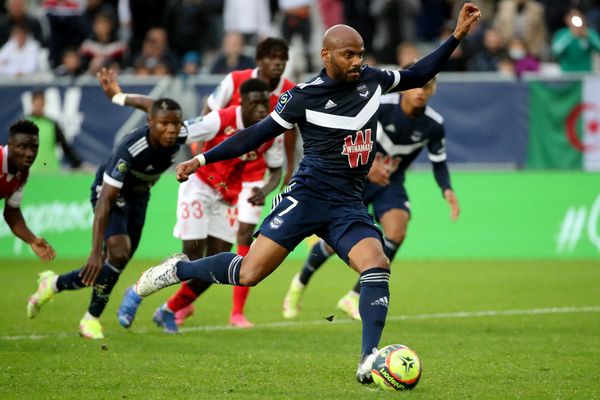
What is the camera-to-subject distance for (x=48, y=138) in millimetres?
18266

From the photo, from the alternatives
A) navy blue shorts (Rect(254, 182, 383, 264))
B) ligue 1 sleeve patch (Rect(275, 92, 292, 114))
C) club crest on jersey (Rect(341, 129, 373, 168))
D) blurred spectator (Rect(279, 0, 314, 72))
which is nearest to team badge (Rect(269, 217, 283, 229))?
navy blue shorts (Rect(254, 182, 383, 264))

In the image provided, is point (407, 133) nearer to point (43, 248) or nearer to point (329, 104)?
point (43, 248)

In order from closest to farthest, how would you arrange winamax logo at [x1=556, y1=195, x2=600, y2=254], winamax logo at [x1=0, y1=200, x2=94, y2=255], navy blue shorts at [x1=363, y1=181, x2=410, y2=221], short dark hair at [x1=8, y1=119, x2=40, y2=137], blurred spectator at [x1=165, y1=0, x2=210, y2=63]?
short dark hair at [x1=8, y1=119, x2=40, y2=137], navy blue shorts at [x1=363, y1=181, x2=410, y2=221], winamax logo at [x1=0, y1=200, x2=94, y2=255], winamax logo at [x1=556, y1=195, x2=600, y2=254], blurred spectator at [x1=165, y1=0, x2=210, y2=63]

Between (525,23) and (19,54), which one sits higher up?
(525,23)

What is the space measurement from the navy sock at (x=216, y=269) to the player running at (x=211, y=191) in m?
1.75

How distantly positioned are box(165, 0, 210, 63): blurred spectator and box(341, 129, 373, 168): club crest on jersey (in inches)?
532

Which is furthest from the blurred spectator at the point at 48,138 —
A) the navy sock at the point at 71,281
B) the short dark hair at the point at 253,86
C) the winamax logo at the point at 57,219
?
the short dark hair at the point at 253,86

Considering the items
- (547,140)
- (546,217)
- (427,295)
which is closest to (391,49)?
(547,140)

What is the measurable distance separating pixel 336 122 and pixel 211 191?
3428 mm

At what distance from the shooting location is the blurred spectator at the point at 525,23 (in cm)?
2161

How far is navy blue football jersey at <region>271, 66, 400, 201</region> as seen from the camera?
25.7 feet

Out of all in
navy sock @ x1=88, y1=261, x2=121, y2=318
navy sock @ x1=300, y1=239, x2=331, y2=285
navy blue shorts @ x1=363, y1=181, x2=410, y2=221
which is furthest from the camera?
navy sock @ x1=300, y1=239, x2=331, y2=285

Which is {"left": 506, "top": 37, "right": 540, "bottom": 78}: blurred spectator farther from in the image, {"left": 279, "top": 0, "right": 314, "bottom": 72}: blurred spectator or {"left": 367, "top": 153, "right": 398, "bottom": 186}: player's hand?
{"left": 367, "top": 153, "right": 398, "bottom": 186}: player's hand

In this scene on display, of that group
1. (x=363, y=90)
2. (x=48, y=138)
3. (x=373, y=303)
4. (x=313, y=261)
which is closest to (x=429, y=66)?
(x=363, y=90)
